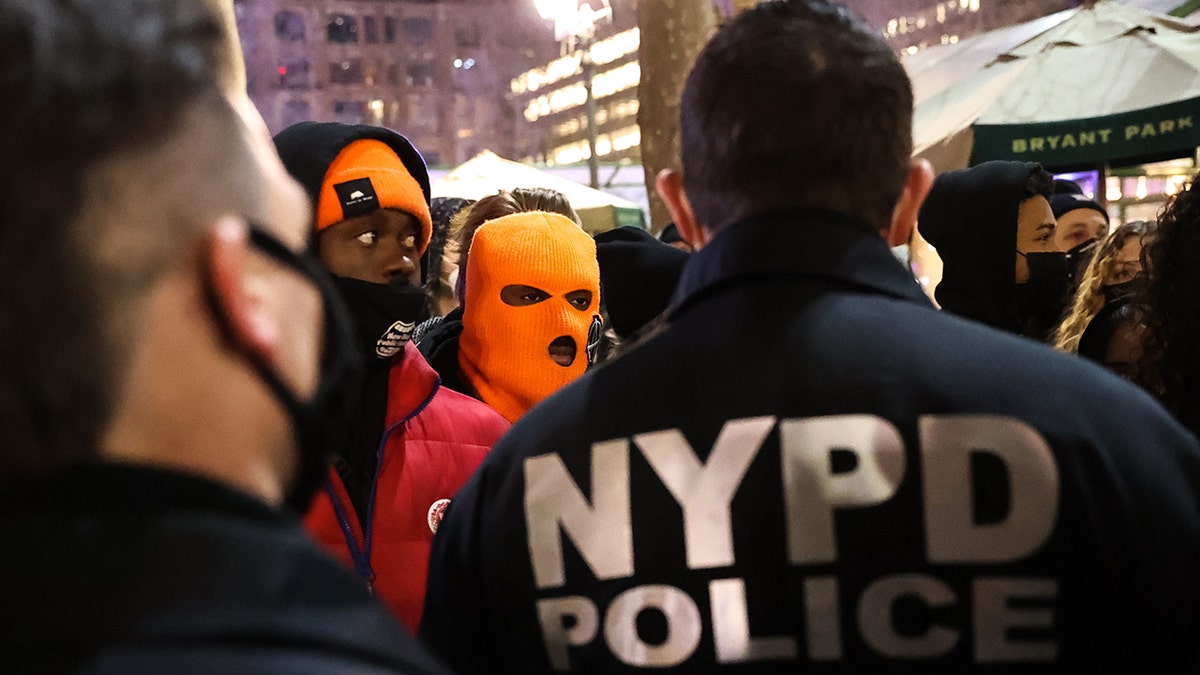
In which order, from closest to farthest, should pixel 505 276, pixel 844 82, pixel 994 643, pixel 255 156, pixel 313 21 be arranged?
1. pixel 255 156
2. pixel 994 643
3. pixel 844 82
4. pixel 505 276
5. pixel 313 21

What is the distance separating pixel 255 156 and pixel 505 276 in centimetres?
252

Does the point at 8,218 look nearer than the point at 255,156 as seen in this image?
Yes

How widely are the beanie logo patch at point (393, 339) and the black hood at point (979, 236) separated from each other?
7.22 feet

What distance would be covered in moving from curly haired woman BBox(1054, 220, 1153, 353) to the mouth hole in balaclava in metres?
1.66

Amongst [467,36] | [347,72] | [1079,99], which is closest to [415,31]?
[467,36]

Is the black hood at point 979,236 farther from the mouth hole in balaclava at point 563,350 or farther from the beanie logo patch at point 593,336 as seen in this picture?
the mouth hole in balaclava at point 563,350

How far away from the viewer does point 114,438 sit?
799 millimetres

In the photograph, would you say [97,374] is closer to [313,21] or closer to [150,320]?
[150,320]

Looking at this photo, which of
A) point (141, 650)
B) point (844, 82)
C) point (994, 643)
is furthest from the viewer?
point (844, 82)

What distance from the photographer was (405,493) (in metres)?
2.71

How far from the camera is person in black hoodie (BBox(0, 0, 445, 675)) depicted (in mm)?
741

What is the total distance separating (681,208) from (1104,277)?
271 cm

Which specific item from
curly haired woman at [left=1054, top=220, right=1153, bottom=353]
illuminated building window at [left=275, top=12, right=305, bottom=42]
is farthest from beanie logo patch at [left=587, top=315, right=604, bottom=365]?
illuminated building window at [left=275, top=12, right=305, bottom=42]

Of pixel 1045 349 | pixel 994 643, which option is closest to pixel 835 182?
pixel 1045 349
